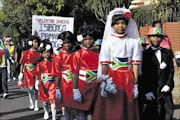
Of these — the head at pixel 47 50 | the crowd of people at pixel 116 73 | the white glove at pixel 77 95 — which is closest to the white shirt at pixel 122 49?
the crowd of people at pixel 116 73

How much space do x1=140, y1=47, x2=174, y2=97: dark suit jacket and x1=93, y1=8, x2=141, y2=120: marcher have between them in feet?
2.26

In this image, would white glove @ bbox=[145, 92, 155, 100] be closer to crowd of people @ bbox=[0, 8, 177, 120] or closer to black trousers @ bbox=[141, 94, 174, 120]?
crowd of people @ bbox=[0, 8, 177, 120]

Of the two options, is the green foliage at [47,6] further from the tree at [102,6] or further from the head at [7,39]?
the head at [7,39]

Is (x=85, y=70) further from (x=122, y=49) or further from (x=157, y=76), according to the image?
(x=157, y=76)

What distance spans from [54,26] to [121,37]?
5448mm

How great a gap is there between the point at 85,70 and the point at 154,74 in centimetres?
105

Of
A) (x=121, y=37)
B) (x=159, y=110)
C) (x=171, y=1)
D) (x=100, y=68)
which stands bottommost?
(x=159, y=110)

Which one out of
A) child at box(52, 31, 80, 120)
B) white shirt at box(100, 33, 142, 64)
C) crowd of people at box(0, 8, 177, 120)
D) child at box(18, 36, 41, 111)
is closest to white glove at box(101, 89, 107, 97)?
crowd of people at box(0, 8, 177, 120)

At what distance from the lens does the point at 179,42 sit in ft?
47.5

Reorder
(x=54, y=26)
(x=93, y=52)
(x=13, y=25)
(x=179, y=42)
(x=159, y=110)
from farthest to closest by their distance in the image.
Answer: (x=13, y=25) → (x=179, y=42) → (x=54, y=26) → (x=159, y=110) → (x=93, y=52)

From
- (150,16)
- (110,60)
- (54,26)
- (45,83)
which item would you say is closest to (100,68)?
(110,60)

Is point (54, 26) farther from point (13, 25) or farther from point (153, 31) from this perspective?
point (13, 25)

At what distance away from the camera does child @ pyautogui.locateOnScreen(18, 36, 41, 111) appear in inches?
313

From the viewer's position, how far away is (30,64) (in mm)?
8125
